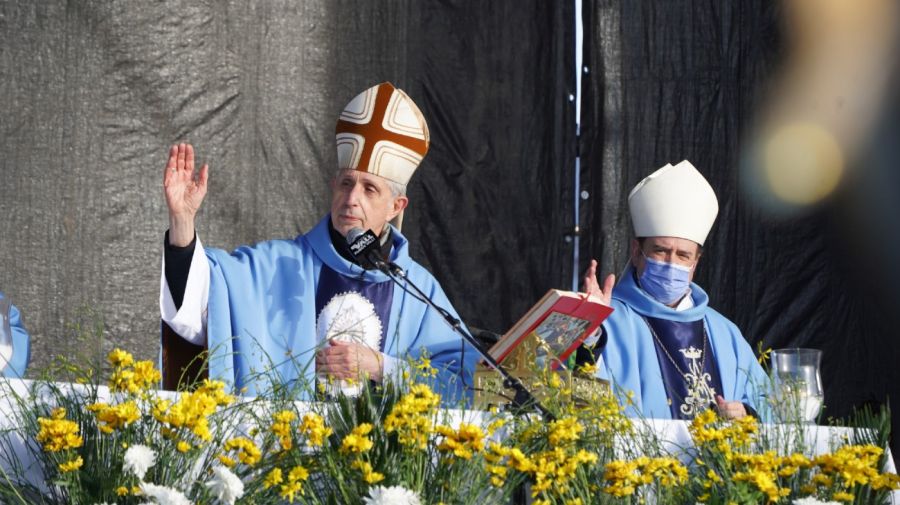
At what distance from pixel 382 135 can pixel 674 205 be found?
4.52 ft

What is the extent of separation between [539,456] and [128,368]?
2.66ft

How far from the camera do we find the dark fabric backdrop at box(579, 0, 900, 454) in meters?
6.62

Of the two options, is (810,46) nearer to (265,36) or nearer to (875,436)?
(265,36)

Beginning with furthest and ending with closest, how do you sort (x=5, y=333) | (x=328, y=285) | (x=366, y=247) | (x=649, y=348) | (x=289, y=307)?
(x=649, y=348), (x=328, y=285), (x=289, y=307), (x=366, y=247), (x=5, y=333)

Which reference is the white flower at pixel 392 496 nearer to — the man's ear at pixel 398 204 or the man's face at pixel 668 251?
the man's ear at pixel 398 204

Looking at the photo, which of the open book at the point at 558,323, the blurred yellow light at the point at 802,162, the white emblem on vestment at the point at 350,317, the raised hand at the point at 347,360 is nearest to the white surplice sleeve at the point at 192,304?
the raised hand at the point at 347,360

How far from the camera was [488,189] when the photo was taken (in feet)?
21.8

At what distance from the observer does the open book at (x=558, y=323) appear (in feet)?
12.6

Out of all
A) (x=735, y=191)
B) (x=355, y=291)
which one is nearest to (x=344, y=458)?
(x=355, y=291)

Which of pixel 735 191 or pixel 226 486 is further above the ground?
pixel 735 191

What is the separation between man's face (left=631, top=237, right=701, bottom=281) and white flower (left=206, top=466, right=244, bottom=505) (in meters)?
3.62

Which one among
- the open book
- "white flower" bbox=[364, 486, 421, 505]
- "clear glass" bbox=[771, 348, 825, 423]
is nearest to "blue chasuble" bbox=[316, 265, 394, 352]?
the open book

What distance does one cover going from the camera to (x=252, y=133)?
21.0 feet

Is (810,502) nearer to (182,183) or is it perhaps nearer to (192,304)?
(182,183)
